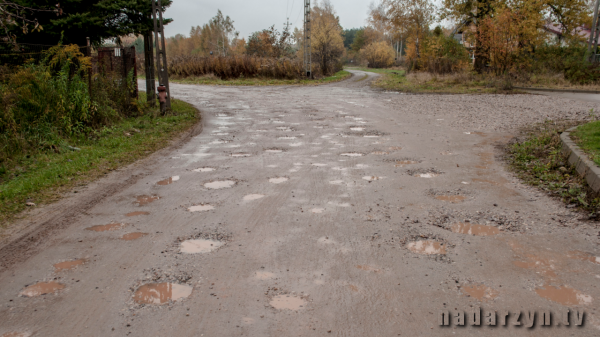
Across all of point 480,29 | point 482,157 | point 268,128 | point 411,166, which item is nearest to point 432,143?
point 482,157

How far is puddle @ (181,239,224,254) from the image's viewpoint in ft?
12.2

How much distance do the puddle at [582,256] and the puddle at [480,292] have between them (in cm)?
106

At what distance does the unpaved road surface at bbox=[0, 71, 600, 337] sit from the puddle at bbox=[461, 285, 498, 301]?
0.02 metres

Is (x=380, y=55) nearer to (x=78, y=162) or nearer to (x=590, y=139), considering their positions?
(x=590, y=139)

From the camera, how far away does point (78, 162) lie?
684 centimetres

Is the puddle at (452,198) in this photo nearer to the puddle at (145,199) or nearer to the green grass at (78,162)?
the puddle at (145,199)

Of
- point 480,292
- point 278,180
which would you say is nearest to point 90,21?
point 278,180

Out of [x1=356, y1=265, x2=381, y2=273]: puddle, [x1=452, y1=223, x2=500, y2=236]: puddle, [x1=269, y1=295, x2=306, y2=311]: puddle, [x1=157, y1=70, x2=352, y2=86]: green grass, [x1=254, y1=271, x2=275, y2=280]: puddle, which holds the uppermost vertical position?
[x1=157, y1=70, x2=352, y2=86]: green grass

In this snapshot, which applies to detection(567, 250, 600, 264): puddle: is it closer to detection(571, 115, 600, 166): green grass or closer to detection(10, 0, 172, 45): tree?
detection(571, 115, 600, 166): green grass

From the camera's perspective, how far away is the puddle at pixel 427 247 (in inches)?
143

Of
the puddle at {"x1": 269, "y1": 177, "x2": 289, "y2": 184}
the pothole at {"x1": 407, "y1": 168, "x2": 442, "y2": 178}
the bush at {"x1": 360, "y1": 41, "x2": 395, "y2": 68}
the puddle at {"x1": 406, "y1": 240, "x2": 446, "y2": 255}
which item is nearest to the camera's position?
the puddle at {"x1": 406, "y1": 240, "x2": 446, "y2": 255}

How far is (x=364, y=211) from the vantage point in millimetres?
4664

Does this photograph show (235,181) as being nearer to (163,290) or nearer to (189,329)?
(163,290)

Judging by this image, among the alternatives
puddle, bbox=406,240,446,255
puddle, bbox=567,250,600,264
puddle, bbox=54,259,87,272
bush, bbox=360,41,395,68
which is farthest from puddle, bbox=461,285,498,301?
bush, bbox=360,41,395,68
